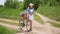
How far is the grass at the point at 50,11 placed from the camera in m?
2.72

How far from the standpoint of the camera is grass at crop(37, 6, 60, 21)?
2.72 m

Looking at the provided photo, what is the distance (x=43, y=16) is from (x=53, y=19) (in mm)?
165

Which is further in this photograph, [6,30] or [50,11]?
[50,11]

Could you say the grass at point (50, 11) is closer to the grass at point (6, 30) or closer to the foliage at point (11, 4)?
the foliage at point (11, 4)

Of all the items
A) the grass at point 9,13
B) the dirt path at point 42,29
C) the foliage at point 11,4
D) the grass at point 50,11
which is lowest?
the dirt path at point 42,29

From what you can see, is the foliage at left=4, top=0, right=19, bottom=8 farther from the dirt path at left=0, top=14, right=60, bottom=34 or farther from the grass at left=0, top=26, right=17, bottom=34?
the grass at left=0, top=26, right=17, bottom=34

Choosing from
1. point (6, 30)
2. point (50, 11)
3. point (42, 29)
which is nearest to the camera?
point (6, 30)

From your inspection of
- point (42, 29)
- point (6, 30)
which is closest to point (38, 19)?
point (42, 29)

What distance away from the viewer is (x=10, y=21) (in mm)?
2621

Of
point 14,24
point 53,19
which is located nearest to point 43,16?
point 53,19

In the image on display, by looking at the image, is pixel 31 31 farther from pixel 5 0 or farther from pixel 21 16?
pixel 5 0

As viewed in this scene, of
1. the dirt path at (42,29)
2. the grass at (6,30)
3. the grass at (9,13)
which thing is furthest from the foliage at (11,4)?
the grass at (6,30)

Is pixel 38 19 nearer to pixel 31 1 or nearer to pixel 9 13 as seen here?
pixel 31 1

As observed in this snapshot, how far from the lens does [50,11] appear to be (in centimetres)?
289
